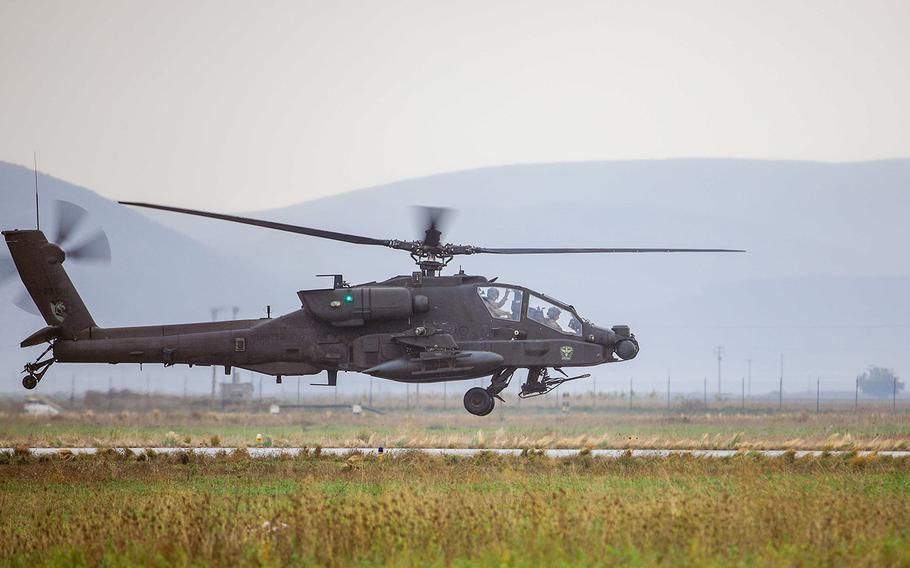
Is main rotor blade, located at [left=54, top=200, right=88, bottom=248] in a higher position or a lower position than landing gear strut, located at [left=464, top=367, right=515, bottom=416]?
higher

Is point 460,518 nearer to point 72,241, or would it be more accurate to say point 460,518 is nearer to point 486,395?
point 486,395

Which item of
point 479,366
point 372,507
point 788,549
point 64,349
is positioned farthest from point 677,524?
point 64,349

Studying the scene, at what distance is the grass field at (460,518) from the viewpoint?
55.5 ft

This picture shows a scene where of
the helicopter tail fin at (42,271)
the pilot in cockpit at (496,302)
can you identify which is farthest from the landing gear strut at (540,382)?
the helicopter tail fin at (42,271)

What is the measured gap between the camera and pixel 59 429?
5819cm

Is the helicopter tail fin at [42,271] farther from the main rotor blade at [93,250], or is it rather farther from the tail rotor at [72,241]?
the main rotor blade at [93,250]

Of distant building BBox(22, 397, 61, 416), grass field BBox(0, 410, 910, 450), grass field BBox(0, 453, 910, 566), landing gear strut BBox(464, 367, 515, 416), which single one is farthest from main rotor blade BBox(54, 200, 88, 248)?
distant building BBox(22, 397, 61, 416)

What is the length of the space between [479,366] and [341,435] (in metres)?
24.5

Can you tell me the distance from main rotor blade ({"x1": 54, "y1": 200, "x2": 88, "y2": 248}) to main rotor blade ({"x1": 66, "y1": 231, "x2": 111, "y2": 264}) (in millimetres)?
350

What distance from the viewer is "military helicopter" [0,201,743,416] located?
31.2m

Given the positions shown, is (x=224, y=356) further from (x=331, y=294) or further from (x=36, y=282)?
(x=36, y=282)

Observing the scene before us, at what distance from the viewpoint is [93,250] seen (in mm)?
33656

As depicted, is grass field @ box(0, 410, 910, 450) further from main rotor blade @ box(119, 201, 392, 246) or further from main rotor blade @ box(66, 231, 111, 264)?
main rotor blade @ box(119, 201, 392, 246)

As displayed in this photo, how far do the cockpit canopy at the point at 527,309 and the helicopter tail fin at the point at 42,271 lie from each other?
390 inches
